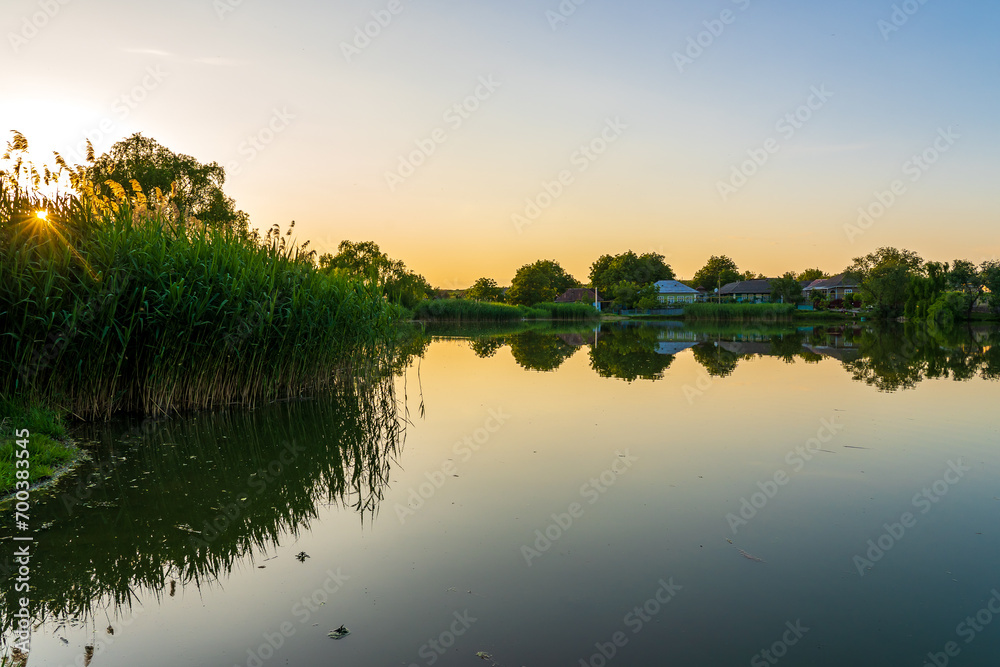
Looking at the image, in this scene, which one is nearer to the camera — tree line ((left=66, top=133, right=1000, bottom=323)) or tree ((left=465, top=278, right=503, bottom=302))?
tree line ((left=66, top=133, right=1000, bottom=323))

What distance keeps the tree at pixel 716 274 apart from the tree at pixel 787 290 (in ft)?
77.7

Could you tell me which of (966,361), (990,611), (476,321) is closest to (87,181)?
(990,611)

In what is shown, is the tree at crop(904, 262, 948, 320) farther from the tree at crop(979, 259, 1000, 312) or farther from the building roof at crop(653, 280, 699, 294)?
the building roof at crop(653, 280, 699, 294)

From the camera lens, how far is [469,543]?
450cm

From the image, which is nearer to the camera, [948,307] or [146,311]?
[146,311]

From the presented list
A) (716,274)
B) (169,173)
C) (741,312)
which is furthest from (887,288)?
(169,173)

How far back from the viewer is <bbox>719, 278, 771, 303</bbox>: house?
Answer: 95.8 metres

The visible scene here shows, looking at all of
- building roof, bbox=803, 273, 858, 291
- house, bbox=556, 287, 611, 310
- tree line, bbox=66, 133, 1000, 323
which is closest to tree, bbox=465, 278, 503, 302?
tree line, bbox=66, 133, 1000, 323

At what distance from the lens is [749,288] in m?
98.1

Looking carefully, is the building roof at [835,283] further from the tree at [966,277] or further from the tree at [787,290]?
the tree at [966,277]

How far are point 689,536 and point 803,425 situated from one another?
504 cm

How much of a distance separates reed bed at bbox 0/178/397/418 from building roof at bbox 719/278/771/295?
96.3 m

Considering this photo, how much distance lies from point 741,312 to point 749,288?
130 ft

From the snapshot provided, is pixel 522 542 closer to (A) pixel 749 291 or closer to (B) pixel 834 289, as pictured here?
(B) pixel 834 289
